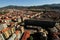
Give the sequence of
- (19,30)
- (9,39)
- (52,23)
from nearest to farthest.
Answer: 1. (9,39)
2. (19,30)
3. (52,23)

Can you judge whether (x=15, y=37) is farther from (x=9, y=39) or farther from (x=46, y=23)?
(x=46, y=23)

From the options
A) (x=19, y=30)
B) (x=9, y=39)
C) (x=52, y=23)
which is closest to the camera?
(x=9, y=39)

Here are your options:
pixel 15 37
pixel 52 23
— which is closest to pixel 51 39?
pixel 15 37

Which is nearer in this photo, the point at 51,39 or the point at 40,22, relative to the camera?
the point at 51,39

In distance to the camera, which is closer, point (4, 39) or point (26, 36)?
point (4, 39)

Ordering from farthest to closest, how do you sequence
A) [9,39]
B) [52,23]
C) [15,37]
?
[52,23], [15,37], [9,39]

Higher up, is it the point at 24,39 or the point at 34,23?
the point at 24,39

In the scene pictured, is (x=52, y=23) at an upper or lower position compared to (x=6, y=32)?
lower

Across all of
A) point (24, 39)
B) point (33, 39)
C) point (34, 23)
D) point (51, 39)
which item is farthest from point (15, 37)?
point (34, 23)

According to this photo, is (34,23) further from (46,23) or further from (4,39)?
(4,39)
